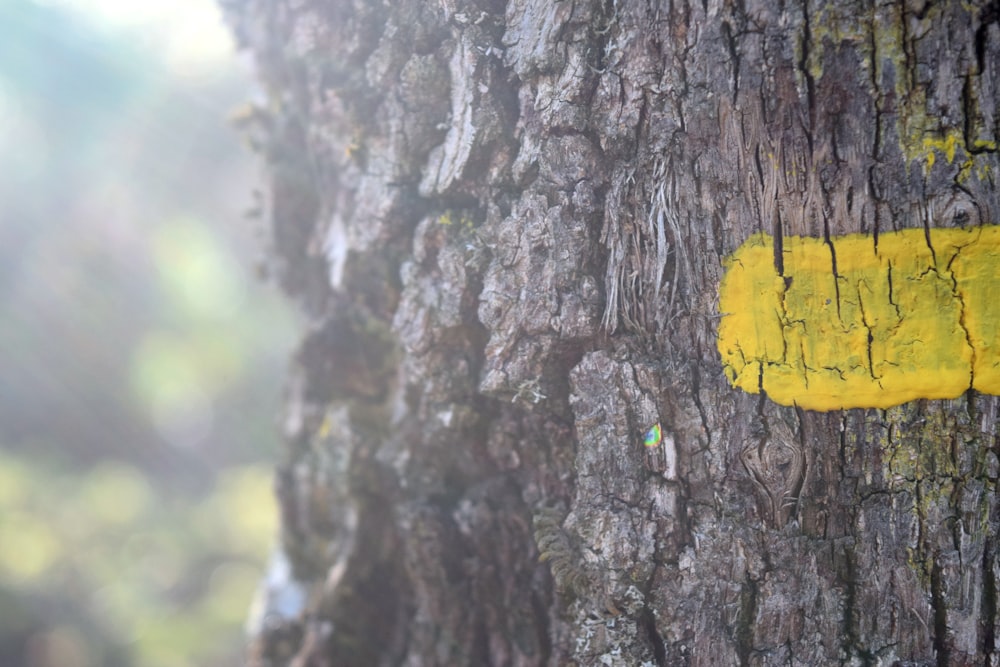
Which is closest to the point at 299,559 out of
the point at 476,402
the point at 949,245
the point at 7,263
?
the point at 476,402

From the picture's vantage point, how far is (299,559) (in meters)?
2.13

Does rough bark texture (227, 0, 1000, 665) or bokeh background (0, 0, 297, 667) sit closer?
rough bark texture (227, 0, 1000, 665)

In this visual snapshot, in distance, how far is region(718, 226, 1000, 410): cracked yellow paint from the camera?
1169 millimetres

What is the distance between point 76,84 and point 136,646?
455 centimetres

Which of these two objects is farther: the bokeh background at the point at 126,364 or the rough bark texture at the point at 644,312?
the bokeh background at the point at 126,364

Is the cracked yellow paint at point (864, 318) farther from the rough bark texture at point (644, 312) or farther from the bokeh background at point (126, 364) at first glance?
the bokeh background at point (126, 364)

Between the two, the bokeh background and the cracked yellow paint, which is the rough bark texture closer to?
the cracked yellow paint

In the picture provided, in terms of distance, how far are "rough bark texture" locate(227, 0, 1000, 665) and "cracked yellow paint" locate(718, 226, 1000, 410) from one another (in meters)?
0.03

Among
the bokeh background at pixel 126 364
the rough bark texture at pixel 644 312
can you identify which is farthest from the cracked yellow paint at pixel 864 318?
the bokeh background at pixel 126 364

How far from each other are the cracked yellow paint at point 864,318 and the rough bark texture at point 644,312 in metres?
0.03

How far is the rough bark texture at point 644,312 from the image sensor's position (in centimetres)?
119

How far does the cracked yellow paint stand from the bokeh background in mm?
4391

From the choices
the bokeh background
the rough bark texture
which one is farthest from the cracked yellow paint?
the bokeh background

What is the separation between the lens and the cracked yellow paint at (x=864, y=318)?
3.84 ft
